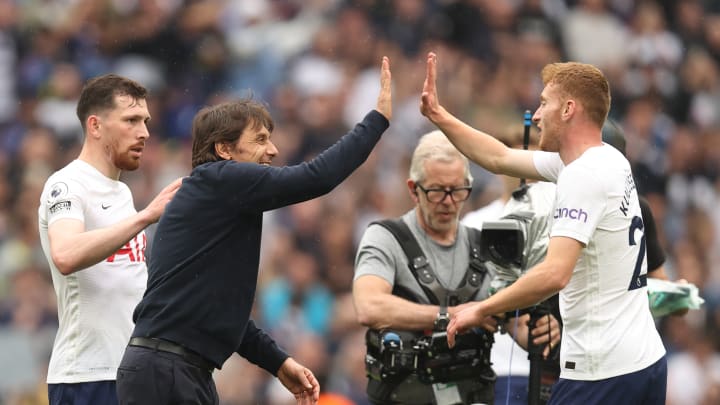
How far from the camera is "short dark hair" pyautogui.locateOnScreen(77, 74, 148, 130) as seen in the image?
617cm

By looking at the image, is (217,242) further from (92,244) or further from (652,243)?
(652,243)

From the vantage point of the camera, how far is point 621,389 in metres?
5.27

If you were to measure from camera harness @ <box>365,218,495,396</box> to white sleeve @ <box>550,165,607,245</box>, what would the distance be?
3.67 feet

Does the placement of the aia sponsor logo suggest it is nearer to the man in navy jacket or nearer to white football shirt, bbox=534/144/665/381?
the man in navy jacket

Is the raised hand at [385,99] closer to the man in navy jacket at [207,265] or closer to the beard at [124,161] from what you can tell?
the man in navy jacket at [207,265]

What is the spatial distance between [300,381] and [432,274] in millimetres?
1086

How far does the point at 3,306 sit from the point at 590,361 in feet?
21.8

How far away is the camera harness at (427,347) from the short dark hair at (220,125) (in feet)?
4.34

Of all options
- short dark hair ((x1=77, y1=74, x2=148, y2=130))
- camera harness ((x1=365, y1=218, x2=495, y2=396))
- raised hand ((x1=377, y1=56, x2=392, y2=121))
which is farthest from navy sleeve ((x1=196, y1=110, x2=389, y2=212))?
camera harness ((x1=365, y1=218, x2=495, y2=396))

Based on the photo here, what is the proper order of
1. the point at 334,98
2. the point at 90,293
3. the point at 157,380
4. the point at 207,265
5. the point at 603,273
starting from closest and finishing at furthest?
the point at 157,380 → the point at 207,265 → the point at 603,273 → the point at 90,293 → the point at 334,98

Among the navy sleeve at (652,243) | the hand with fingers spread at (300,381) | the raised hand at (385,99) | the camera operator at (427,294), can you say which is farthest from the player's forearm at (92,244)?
the navy sleeve at (652,243)

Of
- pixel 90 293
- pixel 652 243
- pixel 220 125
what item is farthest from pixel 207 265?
pixel 652 243

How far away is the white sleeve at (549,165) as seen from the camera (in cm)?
582

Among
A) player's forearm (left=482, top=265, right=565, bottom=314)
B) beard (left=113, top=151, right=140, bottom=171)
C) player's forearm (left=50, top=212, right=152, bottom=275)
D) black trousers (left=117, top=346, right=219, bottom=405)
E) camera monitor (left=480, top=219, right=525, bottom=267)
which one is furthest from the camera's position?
beard (left=113, top=151, right=140, bottom=171)
